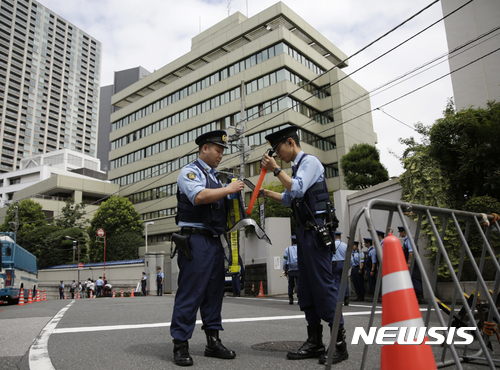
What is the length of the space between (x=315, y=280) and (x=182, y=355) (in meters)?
1.20

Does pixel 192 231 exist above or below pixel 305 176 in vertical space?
below

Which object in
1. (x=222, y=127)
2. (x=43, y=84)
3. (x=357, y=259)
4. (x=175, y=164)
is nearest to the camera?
(x=357, y=259)

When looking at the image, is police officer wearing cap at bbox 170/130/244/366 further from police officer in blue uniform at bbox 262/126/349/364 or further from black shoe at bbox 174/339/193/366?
police officer in blue uniform at bbox 262/126/349/364

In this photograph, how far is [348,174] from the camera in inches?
1324

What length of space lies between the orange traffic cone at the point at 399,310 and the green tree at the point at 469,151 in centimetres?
1035

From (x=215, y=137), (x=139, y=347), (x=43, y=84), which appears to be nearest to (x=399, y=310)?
Result: (x=215, y=137)

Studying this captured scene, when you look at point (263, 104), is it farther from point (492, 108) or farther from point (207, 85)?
point (492, 108)

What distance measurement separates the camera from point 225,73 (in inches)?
1697

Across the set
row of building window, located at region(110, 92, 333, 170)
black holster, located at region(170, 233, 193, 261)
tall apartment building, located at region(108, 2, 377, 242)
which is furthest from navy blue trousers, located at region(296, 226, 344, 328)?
tall apartment building, located at region(108, 2, 377, 242)

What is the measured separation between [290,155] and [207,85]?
141ft

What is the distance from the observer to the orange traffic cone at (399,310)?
160 cm

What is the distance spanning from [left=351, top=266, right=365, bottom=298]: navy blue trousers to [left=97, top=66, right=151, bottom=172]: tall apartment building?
130m

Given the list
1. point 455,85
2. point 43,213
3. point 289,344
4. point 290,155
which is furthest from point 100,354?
point 43,213

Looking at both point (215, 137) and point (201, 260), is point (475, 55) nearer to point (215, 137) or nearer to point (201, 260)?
point (215, 137)
